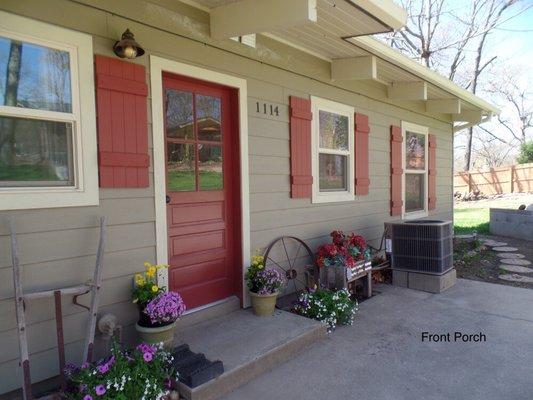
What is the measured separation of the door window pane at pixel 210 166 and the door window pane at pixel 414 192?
12.3 feet

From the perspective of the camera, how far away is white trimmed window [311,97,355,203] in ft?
13.9

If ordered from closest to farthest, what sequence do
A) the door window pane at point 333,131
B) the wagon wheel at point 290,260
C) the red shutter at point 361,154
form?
the wagon wheel at point 290,260
the door window pane at point 333,131
the red shutter at point 361,154

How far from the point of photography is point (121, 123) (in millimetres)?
2602

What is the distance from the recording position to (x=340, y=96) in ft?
15.0

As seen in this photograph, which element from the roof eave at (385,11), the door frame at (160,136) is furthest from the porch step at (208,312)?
the roof eave at (385,11)

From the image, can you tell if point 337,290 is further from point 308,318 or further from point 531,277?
point 531,277


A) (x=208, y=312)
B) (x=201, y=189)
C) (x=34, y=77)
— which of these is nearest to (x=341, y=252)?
(x=208, y=312)

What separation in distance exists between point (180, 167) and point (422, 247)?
9.21 feet

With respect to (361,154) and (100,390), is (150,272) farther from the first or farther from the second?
(361,154)

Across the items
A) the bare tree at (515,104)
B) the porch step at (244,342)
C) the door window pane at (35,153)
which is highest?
the bare tree at (515,104)

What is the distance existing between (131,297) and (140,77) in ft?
4.85

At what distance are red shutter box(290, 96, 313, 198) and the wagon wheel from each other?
49 centimetres

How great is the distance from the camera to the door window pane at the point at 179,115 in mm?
2986

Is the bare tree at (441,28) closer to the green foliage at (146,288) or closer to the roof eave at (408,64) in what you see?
the roof eave at (408,64)
